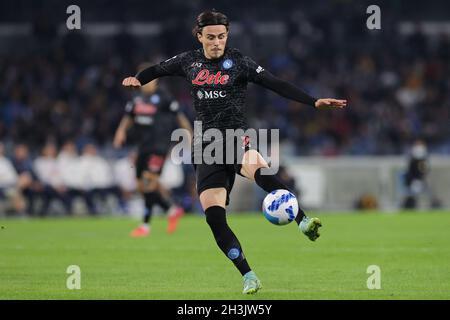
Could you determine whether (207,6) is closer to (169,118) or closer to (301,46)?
(301,46)

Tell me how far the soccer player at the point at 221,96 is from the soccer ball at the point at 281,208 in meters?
0.17

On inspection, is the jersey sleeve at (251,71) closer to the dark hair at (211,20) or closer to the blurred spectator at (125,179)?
the dark hair at (211,20)

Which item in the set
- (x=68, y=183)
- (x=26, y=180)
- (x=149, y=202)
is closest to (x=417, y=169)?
(x=68, y=183)

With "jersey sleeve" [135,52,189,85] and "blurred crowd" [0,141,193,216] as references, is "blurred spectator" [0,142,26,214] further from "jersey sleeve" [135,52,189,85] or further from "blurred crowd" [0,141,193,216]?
"jersey sleeve" [135,52,189,85]

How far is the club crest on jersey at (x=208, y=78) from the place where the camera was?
989cm

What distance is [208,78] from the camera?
9.91 m

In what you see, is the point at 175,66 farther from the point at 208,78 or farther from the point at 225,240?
the point at 225,240

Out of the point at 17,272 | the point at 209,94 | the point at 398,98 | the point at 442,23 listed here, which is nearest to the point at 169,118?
the point at 17,272

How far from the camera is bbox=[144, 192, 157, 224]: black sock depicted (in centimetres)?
1777

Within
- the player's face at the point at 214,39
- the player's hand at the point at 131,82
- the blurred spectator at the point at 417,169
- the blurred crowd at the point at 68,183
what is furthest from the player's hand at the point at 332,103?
the blurred spectator at the point at 417,169

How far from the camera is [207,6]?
1344 inches

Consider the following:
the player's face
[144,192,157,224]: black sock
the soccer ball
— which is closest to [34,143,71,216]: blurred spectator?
[144,192,157,224]: black sock

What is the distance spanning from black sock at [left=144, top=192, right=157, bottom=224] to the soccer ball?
8.49m

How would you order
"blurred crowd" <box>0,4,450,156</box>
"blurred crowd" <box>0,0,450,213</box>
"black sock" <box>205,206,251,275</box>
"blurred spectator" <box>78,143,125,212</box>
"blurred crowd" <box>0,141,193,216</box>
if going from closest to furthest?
"black sock" <box>205,206,251,275</box>
"blurred crowd" <box>0,141,193,216</box>
"blurred spectator" <box>78,143,125,212</box>
"blurred crowd" <box>0,0,450,213</box>
"blurred crowd" <box>0,4,450,156</box>
